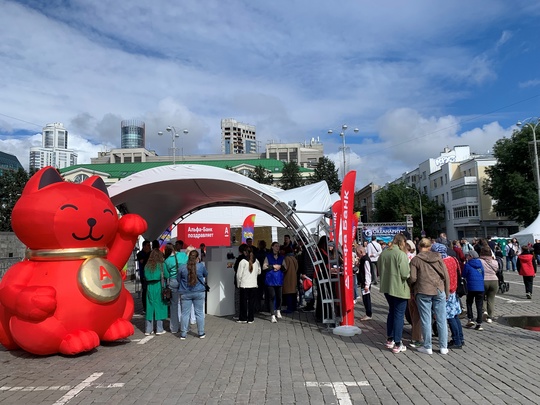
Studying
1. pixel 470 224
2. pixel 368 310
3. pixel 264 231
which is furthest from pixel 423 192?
pixel 368 310

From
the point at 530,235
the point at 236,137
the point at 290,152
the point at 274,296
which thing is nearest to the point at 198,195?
the point at 274,296

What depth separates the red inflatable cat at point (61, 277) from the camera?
6.27 m

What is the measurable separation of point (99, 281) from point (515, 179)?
3830 cm

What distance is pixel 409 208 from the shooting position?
59.2 metres

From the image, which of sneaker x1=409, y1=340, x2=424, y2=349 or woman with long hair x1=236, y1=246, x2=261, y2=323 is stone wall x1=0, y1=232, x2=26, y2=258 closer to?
woman with long hair x1=236, y1=246, x2=261, y2=323

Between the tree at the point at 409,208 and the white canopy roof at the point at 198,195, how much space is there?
4856cm

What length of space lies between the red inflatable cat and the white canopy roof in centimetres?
207

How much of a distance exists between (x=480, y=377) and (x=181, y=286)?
5.13 metres

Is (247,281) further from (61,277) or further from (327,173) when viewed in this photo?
(327,173)

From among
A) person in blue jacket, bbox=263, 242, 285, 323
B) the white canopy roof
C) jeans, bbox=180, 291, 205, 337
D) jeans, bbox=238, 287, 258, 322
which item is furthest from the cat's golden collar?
person in blue jacket, bbox=263, 242, 285, 323

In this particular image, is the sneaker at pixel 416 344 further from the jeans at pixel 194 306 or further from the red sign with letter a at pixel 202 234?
the red sign with letter a at pixel 202 234

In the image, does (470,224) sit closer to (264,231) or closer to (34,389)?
(264,231)

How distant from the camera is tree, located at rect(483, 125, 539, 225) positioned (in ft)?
119

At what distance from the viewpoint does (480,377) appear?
17.4ft
